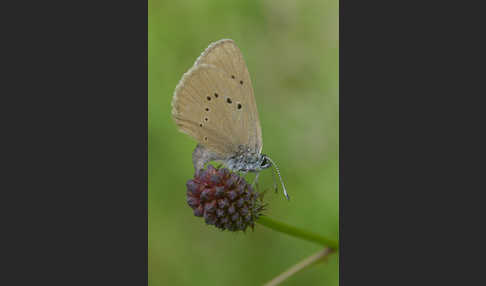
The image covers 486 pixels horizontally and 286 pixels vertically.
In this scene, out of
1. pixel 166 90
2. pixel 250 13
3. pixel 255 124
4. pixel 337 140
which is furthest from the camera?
pixel 250 13

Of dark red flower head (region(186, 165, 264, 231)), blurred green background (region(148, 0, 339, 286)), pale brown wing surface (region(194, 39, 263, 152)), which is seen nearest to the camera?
dark red flower head (region(186, 165, 264, 231))

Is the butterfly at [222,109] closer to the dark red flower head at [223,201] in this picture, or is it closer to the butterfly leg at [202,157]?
the butterfly leg at [202,157]

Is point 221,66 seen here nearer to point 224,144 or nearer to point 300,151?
point 224,144

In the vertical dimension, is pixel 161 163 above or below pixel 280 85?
below

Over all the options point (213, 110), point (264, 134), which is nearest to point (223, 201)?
point (213, 110)

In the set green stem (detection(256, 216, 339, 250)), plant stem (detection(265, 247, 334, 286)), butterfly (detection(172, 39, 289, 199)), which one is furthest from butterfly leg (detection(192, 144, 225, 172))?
plant stem (detection(265, 247, 334, 286))

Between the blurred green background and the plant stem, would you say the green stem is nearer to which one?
the plant stem

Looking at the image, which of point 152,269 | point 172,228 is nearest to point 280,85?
point 172,228
